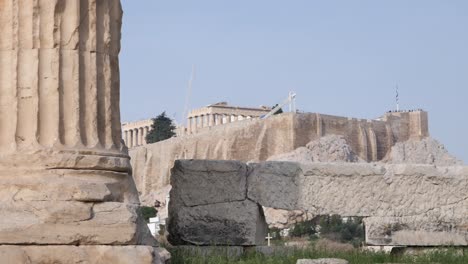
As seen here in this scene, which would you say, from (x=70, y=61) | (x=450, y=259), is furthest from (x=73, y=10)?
(x=450, y=259)

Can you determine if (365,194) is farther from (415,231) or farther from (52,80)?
(52,80)

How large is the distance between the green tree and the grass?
7565 cm

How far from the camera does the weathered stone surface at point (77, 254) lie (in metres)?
6.21

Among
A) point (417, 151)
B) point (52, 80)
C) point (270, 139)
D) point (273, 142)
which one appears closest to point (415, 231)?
point (52, 80)

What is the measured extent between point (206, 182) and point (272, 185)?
0.58 meters

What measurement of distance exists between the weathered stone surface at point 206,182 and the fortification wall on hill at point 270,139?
175 ft

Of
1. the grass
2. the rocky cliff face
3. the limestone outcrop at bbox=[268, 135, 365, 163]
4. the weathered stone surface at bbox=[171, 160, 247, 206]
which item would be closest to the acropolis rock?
the grass

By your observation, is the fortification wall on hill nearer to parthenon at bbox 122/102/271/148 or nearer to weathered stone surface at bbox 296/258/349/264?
parthenon at bbox 122/102/271/148

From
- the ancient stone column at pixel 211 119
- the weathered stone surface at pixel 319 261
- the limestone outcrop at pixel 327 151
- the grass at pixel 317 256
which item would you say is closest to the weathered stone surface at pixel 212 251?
the grass at pixel 317 256

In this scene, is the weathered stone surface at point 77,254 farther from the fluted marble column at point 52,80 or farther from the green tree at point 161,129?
the green tree at point 161,129

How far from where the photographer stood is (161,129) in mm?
85875

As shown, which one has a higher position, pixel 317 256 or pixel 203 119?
pixel 203 119

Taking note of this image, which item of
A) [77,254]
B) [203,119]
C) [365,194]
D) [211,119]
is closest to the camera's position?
[77,254]

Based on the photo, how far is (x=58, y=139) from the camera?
6.58 metres
